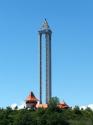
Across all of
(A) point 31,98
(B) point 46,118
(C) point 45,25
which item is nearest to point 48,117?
(B) point 46,118

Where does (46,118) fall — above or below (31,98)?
below

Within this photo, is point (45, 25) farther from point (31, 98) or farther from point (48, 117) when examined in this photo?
point (48, 117)

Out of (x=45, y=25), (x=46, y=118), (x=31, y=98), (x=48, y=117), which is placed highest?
(x=45, y=25)

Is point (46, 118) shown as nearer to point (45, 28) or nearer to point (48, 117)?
point (48, 117)

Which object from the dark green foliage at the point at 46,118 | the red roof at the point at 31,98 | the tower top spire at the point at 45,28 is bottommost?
the dark green foliage at the point at 46,118

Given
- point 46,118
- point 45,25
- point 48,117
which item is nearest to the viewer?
point 46,118

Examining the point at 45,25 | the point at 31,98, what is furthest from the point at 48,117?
the point at 45,25

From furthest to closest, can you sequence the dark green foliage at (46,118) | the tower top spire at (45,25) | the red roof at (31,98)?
the tower top spire at (45,25) < the red roof at (31,98) < the dark green foliage at (46,118)

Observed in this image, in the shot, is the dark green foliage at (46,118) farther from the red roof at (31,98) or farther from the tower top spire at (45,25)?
the tower top spire at (45,25)

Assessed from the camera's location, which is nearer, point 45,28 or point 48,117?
point 48,117

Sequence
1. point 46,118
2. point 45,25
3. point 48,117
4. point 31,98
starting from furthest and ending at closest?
1. point 45,25
2. point 31,98
3. point 48,117
4. point 46,118

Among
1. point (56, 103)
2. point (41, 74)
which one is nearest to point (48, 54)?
point (41, 74)

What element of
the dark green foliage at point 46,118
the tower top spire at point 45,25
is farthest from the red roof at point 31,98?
the tower top spire at point 45,25

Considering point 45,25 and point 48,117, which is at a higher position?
point 45,25
